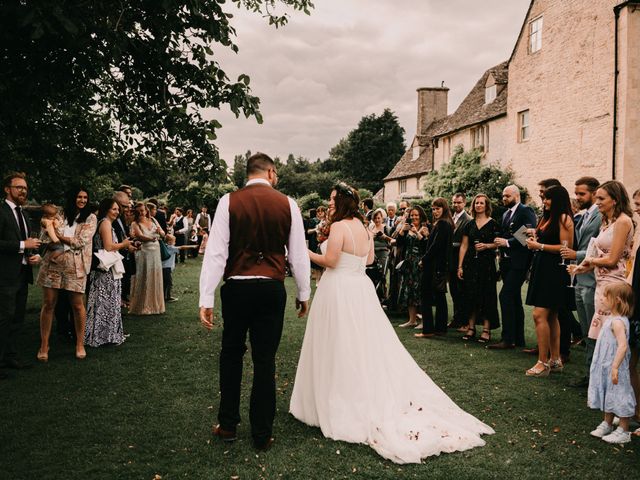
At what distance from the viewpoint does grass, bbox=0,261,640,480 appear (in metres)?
4.08

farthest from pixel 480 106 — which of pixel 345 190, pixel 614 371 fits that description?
pixel 614 371

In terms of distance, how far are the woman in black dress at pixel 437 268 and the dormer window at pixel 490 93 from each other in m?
24.3

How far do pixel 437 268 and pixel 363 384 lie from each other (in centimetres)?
465

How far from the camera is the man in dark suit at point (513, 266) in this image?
7.73 metres

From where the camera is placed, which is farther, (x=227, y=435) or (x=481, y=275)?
(x=481, y=275)

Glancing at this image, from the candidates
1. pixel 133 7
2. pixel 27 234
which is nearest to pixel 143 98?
pixel 133 7

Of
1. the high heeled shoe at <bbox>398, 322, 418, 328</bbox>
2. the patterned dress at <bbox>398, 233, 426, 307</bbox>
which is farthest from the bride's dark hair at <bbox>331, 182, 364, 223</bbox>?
the high heeled shoe at <bbox>398, 322, 418, 328</bbox>

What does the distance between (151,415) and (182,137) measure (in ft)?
12.5

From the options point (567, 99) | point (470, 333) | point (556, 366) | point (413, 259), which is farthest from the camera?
point (567, 99)

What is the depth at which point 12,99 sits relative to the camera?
6.67 m

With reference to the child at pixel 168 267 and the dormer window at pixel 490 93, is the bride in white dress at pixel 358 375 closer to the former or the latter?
the child at pixel 168 267

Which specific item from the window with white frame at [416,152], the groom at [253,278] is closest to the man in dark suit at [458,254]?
the groom at [253,278]

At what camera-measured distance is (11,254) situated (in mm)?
6508

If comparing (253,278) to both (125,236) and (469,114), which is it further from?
(469,114)
